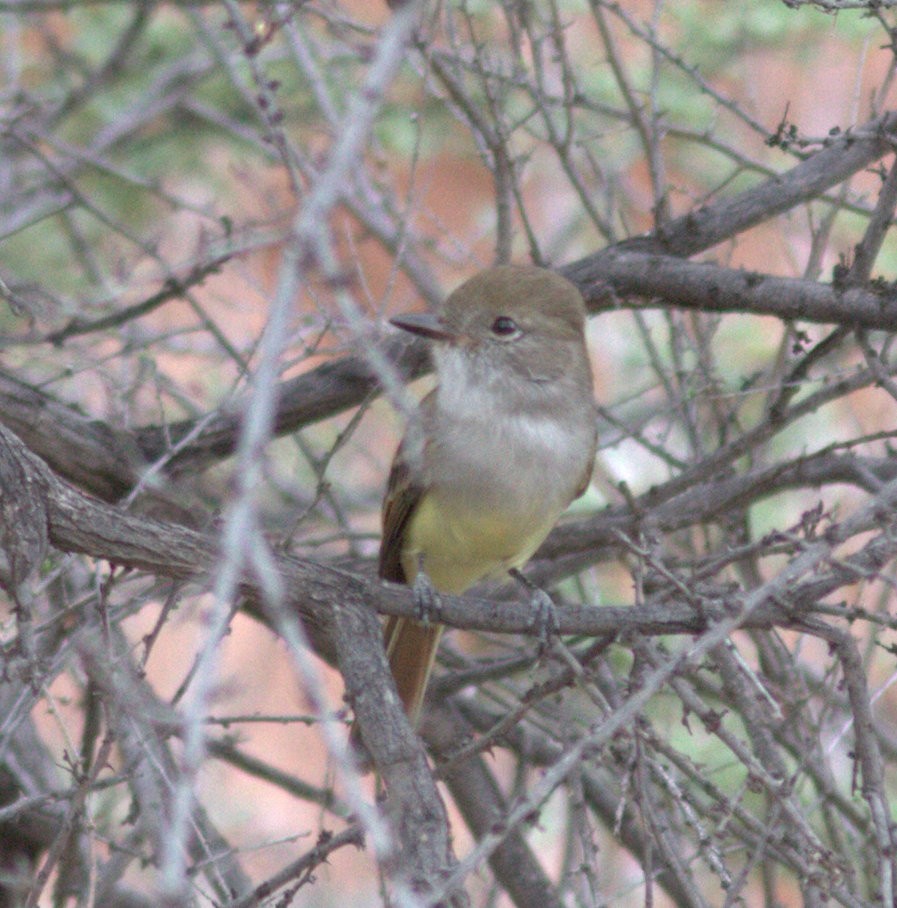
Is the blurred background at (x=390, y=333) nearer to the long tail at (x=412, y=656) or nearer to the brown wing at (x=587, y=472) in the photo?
the brown wing at (x=587, y=472)

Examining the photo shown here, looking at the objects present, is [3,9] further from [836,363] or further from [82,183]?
[836,363]

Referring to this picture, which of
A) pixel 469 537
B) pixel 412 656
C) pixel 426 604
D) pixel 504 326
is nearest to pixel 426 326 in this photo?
pixel 504 326

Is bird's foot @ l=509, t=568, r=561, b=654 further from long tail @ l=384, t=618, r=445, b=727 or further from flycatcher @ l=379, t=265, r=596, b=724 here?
long tail @ l=384, t=618, r=445, b=727

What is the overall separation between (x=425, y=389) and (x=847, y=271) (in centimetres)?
268

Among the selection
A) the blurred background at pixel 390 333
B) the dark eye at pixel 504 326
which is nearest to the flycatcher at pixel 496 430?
the dark eye at pixel 504 326

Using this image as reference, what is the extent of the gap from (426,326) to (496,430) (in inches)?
16.0

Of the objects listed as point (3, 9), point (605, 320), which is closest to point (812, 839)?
point (3, 9)

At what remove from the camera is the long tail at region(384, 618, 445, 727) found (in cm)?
486

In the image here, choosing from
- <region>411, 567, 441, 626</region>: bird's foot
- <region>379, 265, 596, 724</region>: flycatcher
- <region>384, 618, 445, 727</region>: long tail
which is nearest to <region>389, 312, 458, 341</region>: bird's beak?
<region>379, 265, 596, 724</region>: flycatcher

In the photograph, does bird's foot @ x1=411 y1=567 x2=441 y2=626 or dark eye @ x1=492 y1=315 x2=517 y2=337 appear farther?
dark eye @ x1=492 y1=315 x2=517 y2=337

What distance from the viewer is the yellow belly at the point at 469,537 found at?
459 centimetres

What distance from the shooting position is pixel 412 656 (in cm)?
493

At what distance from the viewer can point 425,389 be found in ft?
21.0

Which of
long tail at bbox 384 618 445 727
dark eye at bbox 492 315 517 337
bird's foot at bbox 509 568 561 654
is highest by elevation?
dark eye at bbox 492 315 517 337
